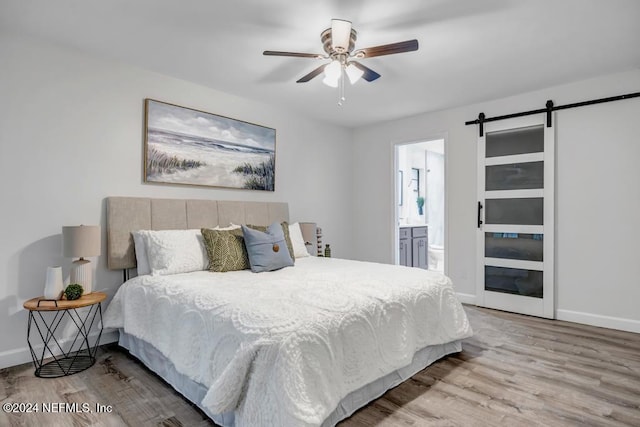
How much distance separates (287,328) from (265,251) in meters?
1.42

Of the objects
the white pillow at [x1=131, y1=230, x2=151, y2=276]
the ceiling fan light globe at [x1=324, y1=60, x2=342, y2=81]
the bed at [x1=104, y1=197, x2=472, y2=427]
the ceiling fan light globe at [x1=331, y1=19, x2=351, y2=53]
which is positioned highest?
the ceiling fan light globe at [x1=331, y1=19, x2=351, y2=53]

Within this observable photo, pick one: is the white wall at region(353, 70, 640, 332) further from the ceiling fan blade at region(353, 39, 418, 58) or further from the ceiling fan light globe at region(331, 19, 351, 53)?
the ceiling fan light globe at region(331, 19, 351, 53)

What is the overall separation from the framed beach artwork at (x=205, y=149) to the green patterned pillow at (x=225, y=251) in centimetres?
75

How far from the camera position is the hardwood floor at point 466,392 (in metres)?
1.91

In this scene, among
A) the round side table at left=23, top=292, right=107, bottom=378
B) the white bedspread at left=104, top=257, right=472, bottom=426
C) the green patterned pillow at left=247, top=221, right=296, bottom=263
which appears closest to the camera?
the white bedspread at left=104, top=257, right=472, bottom=426

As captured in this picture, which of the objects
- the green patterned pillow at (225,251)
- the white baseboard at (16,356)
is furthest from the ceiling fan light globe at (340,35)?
the white baseboard at (16,356)

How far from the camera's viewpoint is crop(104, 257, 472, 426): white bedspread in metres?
1.57

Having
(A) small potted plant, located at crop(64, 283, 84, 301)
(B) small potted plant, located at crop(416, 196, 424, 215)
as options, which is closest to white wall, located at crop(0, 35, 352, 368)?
(A) small potted plant, located at crop(64, 283, 84, 301)

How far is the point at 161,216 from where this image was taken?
3.19 metres

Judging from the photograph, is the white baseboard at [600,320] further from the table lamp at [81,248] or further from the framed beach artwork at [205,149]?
the table lamp at [81,248]

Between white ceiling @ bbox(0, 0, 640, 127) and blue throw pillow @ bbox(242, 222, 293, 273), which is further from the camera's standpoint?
blue throw pillow @ bbox(242, 222, 293, 273)

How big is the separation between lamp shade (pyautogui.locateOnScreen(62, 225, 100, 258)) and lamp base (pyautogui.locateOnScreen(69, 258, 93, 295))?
4.9 inches

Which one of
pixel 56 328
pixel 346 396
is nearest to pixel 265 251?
pixel 346 396

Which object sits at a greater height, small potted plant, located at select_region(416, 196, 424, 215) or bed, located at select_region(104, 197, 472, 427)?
small potted plant, located at select_region(416, 196, 424, 215)
